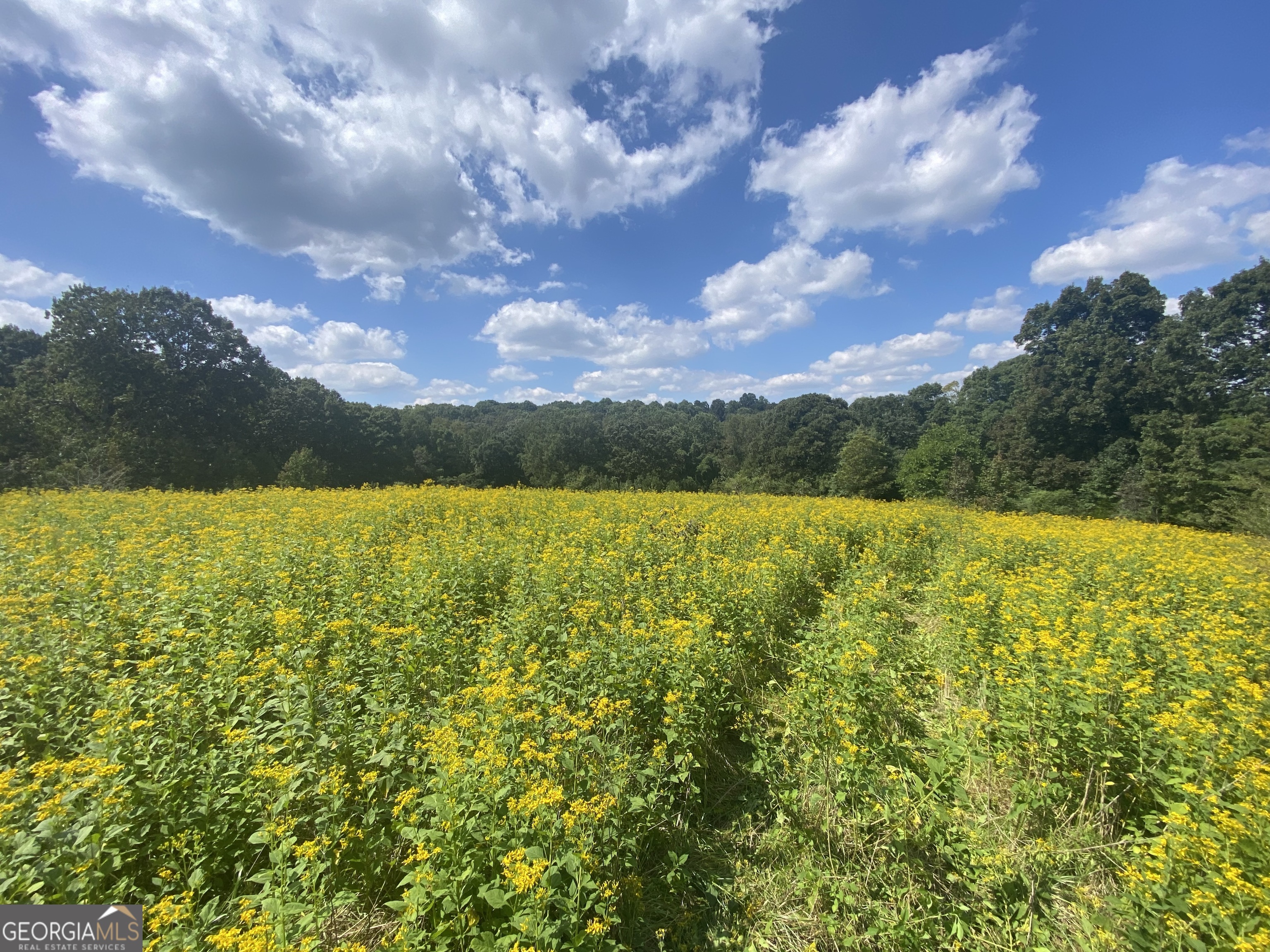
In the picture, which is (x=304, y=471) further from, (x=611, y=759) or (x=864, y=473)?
(x=864, y=473)

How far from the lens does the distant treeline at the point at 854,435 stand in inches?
908

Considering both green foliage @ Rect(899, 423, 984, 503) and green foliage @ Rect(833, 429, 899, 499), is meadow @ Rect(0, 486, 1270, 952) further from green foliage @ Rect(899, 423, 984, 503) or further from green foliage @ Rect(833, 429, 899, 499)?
green foliage @ Rect(833, 429, 899, 499)

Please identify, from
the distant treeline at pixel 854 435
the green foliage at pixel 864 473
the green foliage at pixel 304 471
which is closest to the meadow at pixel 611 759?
the distant treeline at pixel 854 435

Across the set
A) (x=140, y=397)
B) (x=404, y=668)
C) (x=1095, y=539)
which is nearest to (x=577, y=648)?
(x=404, y=668)

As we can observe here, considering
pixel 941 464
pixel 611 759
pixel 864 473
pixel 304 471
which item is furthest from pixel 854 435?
pixel 611 759

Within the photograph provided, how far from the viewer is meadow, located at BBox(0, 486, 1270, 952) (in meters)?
2.12

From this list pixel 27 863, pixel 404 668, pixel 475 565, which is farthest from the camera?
pixel 475 565

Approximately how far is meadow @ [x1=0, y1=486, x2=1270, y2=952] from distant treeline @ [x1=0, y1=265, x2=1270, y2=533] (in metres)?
16.2

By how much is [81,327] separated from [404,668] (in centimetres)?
3697

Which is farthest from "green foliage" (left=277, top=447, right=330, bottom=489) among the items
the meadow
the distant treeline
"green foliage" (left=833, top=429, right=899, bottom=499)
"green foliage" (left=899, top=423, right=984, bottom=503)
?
"green foliage" (left=899, top=423, right=984, bottom=503)

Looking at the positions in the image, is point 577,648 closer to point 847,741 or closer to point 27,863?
point 847,741

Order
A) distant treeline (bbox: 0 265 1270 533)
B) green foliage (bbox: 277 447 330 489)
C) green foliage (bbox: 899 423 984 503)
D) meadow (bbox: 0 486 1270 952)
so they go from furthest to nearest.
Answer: green foliage (bbox: 899 423 984 503), green foliage (bbox: 277 447 330 489), distant treeline (bbox: 0 265 1270 533), meadow (bbox: 0 486 1270 952)

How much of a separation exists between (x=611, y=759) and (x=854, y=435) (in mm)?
44222

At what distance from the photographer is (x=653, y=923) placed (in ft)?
8.59
